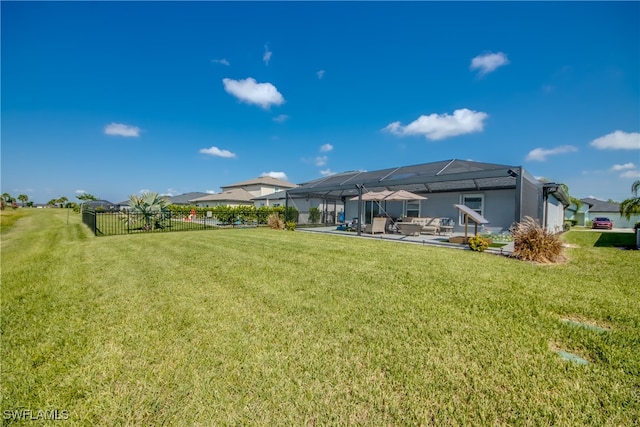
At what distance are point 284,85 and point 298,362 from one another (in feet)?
69.6

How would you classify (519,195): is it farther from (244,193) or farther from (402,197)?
(244,193)

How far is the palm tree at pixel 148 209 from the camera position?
15227 millimetres

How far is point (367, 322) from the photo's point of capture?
3.18 m

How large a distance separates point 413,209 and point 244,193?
3469 centimetres

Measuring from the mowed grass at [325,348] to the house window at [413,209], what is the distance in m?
12.3

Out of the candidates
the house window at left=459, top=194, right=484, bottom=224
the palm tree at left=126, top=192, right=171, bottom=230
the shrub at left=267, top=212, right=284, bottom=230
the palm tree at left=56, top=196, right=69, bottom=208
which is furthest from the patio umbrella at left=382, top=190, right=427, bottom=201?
the palm tree at left=56, top=196, right=69, bottom=208

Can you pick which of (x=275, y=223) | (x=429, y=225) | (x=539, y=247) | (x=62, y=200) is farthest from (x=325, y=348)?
(x=62, y=200)

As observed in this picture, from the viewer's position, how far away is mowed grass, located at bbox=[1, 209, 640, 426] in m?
1.87

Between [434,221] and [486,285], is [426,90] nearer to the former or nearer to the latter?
[434,221]

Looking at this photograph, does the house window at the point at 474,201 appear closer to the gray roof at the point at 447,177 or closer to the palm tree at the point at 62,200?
the gray roof at the point at 447,177

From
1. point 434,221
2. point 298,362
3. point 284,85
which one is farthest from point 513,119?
point 298,362

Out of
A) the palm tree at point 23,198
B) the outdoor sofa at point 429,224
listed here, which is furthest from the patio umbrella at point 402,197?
the palm tree at point 23,198

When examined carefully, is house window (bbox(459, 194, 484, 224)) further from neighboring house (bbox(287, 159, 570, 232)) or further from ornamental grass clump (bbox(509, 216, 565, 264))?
ornamental grass clump (bbox(509, 216, 565, 264))

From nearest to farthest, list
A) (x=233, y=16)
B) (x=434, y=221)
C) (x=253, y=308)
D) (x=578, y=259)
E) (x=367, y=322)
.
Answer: (x=367, y=322), (x=253, y=308), (x=578, y=259), (x=233, y=16), (x=434, y=221)
